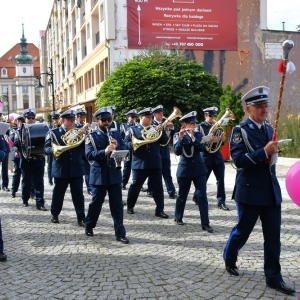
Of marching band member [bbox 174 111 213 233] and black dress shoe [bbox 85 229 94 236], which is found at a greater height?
marching band member [bbox 174 111 213 233]

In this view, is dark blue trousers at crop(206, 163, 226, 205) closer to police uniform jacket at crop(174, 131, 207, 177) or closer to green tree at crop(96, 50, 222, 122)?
police uniform jacket at crop(174, 131, 207, 177)

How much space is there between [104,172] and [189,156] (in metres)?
1.45

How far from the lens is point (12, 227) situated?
7891 millimetres

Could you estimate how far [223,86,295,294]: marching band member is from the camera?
4668 mm

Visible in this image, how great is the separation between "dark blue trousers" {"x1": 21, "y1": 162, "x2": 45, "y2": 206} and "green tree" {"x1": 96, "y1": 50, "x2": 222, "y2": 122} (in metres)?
13.2

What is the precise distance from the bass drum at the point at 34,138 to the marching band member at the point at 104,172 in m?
2.58

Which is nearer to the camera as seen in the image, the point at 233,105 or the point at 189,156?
the point at 189,156

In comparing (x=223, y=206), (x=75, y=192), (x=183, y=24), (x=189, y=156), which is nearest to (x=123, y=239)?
(x=75, y=192)

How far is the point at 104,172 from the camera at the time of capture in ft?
22.2

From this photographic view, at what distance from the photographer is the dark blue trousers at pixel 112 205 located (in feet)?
21.9

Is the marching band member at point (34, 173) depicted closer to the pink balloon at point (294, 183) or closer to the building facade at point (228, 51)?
the pink balloon at point (294, 183)

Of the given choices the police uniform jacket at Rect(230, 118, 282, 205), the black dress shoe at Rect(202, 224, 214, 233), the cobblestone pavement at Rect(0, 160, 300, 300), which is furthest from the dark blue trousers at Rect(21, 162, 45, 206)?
the police uniform jacket at Rect(230, 118, 282, 205)

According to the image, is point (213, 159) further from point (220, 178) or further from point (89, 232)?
point (89, 232)

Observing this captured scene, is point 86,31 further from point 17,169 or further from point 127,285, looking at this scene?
point 127,285
